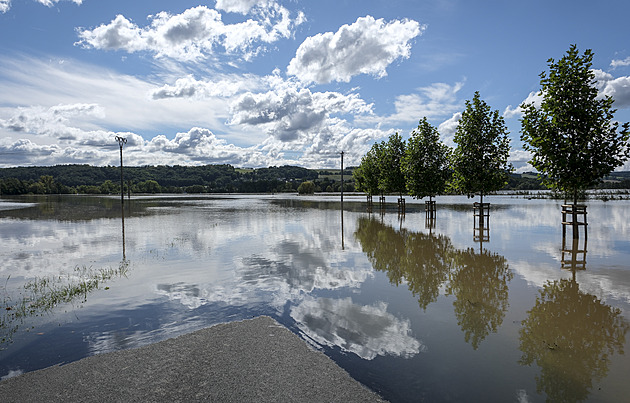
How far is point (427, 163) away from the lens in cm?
3509

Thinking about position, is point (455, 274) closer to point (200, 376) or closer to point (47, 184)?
point (200, 376)

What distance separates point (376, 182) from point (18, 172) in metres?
208

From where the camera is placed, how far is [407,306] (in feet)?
28.2

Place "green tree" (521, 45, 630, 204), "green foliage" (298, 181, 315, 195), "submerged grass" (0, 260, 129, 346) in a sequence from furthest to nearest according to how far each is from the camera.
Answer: "green foliage" (298, 181, 315, 195)
"green tree" (521, 45, 630, 204)
"submerged grass" (0, 260, 129, 346)

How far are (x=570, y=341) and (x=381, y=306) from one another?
3.65 metres

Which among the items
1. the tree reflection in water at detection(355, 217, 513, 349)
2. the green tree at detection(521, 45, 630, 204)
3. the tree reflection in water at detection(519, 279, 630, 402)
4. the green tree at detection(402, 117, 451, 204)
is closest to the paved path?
the tree reflection in water at detection(519, 279, 630, 402)

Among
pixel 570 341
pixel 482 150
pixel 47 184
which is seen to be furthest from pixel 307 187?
pixel 570 341

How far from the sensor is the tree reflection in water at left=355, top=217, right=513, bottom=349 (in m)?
7.88

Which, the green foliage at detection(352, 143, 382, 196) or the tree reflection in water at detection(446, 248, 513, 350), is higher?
the green foliage at detection(352, 143, 382, 196)

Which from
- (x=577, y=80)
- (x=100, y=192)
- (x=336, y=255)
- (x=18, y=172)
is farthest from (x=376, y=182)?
(x=18, y=172)

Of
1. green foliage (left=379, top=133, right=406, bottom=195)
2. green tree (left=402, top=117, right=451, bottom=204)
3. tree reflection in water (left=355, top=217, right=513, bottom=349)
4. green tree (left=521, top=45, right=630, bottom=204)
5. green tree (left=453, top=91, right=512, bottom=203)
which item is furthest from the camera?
green foliage (left=379, top=133, right=406, bottom=195)

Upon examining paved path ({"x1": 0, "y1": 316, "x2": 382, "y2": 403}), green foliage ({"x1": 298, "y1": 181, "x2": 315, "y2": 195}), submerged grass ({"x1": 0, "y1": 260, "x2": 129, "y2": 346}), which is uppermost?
green foliage ({"x1": 298, "y1": 181, "x2": 315, "y2": 195})

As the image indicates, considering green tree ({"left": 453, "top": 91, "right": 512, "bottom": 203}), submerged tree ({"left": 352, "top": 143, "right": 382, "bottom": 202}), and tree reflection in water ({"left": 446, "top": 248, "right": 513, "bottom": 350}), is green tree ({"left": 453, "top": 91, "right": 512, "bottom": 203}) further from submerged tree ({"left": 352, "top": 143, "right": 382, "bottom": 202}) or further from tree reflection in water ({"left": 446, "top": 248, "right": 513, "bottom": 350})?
submerged tree ({"left": 352, "top": 143, "right": 382, "bottom": 202})

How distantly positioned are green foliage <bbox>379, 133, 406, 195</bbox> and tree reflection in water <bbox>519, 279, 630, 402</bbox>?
34484mm
